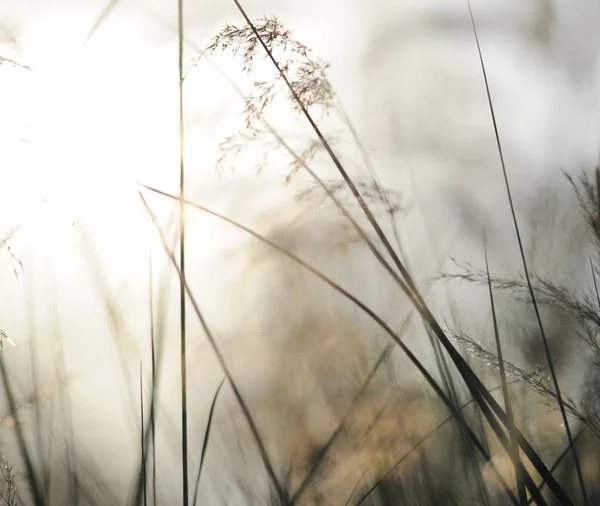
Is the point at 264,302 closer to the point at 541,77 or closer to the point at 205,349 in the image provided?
the point at 205,349

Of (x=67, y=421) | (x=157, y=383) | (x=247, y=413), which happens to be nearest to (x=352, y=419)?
(x=247, y=413)

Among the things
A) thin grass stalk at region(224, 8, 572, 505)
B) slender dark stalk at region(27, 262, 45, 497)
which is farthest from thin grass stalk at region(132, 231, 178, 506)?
thin grass stalk at region(224, 8, 572, 505)

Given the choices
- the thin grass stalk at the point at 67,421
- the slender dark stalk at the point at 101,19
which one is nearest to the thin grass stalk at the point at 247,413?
the thin grass stalk at the point at 67,421

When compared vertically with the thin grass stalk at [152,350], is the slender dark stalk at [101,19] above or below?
above

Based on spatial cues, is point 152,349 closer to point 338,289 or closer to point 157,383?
point 157,383

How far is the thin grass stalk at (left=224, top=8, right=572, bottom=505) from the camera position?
492mm

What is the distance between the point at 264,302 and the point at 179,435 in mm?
195

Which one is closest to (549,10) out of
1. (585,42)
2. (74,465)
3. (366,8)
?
(585,42)

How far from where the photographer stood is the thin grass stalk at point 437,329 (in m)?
0.49

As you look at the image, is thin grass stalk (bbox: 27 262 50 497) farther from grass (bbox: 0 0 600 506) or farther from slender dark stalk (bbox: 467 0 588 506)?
slender dark stalk (bbox: 467 0 588 506)

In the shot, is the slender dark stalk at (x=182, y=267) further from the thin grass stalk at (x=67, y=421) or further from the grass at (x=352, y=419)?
the thin grass stalk at (x=67, y=421)

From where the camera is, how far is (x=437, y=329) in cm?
50

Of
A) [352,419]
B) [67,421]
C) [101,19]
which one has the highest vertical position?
[101,19]

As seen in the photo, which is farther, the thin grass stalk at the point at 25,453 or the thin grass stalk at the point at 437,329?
the thin grass stalk at the point at 25,453
